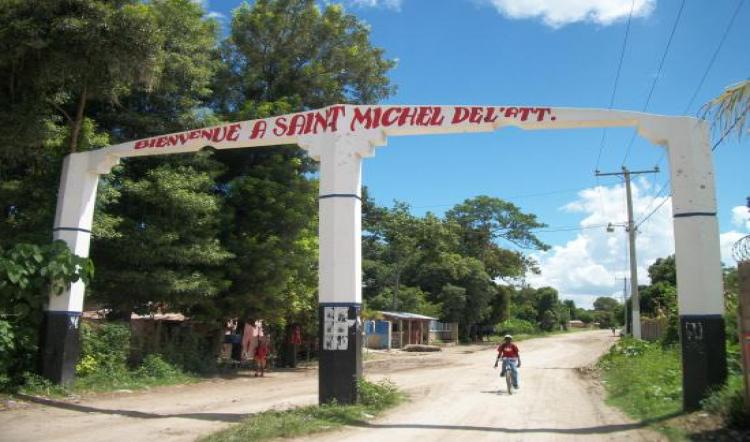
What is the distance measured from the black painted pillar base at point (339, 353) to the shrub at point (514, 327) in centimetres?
6044

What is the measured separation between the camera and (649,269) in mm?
72062

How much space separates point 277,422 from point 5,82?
10171mm

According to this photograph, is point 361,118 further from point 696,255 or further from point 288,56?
point 288,56

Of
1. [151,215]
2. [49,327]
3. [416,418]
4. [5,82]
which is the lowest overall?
[416,418]

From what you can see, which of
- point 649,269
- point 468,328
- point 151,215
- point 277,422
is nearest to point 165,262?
point 151,215

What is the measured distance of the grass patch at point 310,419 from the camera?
8883 mm

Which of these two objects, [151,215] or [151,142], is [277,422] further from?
[151,215]

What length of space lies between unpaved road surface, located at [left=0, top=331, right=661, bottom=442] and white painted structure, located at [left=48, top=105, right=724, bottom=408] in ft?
8.70

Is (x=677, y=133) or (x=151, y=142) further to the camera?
(x=151, y=142)

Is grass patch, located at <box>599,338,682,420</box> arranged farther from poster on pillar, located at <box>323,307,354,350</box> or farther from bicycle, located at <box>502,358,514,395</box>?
poster on pillar, located at <box>323,307,354,350</box>

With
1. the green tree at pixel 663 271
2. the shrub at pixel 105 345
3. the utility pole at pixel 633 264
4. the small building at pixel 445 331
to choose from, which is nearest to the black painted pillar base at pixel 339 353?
the shrub at pixel 105 345

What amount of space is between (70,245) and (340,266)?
6826 millimetres

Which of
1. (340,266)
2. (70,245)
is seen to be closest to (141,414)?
(340,266)

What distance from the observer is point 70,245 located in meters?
14.1
